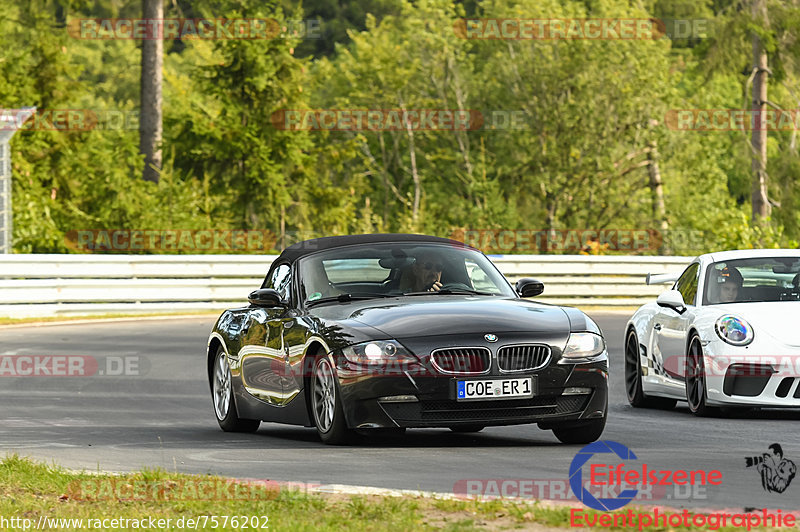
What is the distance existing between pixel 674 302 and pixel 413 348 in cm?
417

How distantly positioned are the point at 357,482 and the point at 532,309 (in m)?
2.61

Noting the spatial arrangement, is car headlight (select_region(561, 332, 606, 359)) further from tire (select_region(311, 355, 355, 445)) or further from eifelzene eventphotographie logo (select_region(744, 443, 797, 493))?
tire (select_region(311, 355, 355, 445))

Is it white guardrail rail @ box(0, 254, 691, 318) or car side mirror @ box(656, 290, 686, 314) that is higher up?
car side mirror @ box(656, 290, 686, 314)

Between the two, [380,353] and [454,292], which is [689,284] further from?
[380,353]

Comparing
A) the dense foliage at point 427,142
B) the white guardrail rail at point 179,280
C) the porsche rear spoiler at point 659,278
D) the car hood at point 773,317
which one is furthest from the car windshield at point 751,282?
the dense foliage at point 427,142

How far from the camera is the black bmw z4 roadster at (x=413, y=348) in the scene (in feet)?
31.4

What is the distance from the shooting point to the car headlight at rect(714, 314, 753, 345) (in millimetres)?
12062

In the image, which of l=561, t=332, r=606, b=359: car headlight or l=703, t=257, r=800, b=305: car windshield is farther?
l=703, t=257, r=800, b=305: car windshield

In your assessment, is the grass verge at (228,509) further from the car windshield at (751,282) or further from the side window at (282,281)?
the car windshield at (751,282)

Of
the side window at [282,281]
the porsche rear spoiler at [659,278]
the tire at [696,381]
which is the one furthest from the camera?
the porsche rear spoiler at [659,278]

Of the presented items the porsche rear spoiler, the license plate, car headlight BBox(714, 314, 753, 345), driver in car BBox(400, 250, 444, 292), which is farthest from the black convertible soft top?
the porsche rear spoiler

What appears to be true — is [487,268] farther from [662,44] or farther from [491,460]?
[662,44]

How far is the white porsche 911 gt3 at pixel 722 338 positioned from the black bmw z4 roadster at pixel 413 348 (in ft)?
6.15

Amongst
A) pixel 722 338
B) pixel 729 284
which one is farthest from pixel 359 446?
pixel 729 284
